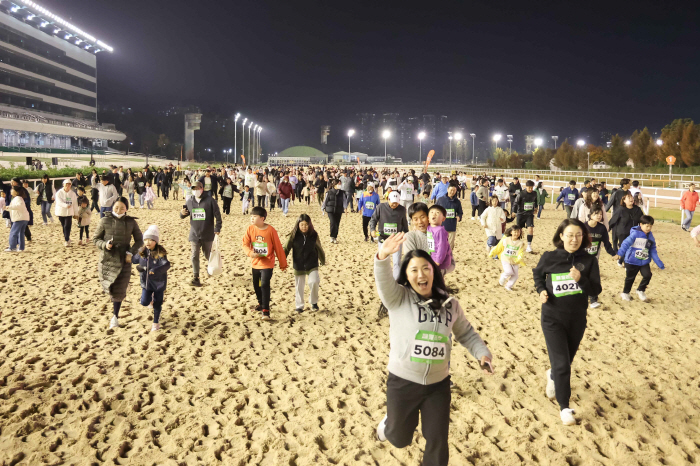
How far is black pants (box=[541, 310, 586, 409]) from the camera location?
14.8 feet

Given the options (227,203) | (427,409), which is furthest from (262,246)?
(227,203)

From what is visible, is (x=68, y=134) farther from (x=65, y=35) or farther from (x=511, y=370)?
(x=511, y=370)

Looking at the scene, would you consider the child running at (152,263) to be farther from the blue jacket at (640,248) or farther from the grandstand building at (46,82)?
the grandstand building at (46,82)

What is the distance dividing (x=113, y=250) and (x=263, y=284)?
6.93ft

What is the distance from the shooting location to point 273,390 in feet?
17.9

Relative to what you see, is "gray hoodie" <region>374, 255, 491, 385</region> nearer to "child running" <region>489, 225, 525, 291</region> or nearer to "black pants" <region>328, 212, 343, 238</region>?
"child running" <region>489, 225, 525, 291</region>

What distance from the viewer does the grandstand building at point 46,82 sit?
63.2 metres

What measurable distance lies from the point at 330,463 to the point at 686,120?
286 feet

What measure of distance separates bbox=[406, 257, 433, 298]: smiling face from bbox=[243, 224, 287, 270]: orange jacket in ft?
13.9

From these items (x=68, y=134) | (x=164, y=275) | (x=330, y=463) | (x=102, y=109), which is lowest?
(x=330, y=463)

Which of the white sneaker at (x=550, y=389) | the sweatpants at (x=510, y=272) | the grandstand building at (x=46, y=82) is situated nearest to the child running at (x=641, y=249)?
the sweatpants at (x=510, y=272)

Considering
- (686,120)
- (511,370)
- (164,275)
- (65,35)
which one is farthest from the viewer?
(65,35)

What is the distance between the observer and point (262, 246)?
721 cm

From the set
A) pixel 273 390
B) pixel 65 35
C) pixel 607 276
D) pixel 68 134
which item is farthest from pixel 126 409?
pixel 65 35
